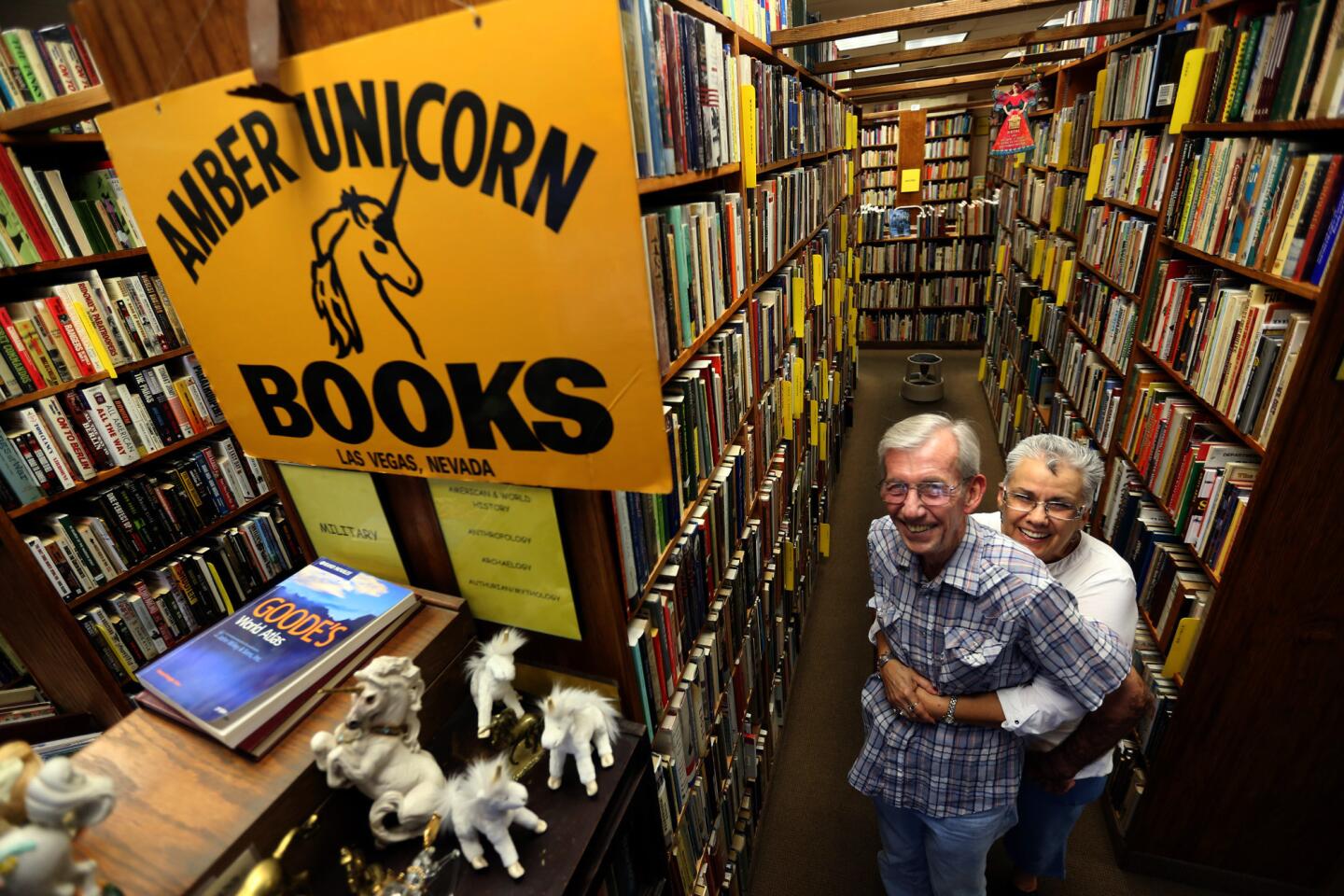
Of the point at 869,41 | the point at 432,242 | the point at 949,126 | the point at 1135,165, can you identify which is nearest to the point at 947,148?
the point at 949,126

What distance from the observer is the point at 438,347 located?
80 cm

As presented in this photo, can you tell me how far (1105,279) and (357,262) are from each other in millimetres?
2952

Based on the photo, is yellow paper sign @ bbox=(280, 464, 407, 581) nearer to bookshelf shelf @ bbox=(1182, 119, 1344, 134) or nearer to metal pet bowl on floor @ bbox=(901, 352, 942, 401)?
bookshelf shelf @ bbox=(1182, 119, 1344, 134)

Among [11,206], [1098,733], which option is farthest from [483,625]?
[11,206]

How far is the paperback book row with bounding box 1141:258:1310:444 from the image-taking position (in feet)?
4.48

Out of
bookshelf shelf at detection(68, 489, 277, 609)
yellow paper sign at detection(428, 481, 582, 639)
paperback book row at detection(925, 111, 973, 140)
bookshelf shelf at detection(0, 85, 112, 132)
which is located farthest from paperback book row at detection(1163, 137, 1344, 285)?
paperback book row at detection(925, 111, 973, 140)

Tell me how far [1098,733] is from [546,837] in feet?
4.03

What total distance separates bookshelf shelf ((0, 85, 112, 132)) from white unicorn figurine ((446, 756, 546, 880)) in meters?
1.20

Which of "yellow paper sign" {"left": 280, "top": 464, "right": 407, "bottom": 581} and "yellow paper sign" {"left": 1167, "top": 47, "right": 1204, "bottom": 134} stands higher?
"yellow paper sign" {"left": 1167, "top": 47, "right": 1204, "bottom": 134}

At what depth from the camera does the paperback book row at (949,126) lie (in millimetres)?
6875

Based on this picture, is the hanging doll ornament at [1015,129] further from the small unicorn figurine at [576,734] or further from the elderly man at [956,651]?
the small unicorn figurine at [576,734]

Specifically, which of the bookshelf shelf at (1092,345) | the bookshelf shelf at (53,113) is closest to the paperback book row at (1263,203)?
the bookshelf shelf at (1092,345)

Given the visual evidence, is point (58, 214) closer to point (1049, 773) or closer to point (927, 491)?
point (927, 491)

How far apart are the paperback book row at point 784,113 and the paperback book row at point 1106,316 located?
4.68 ft
